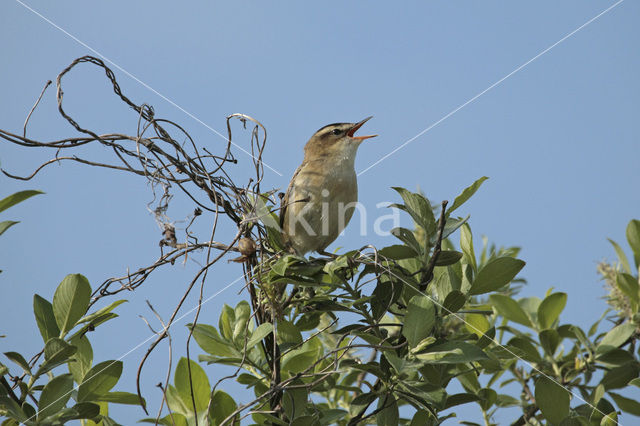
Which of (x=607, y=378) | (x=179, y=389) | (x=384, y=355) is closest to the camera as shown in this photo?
(x=384, y=355)

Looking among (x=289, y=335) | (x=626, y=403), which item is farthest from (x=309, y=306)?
(x=626, y=403)

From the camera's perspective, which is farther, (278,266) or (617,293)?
(617,293)

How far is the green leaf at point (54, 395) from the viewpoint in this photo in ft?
6.73

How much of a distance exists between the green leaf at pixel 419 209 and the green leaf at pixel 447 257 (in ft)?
0.32

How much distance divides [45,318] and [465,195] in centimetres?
151

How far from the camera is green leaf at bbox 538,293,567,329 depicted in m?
2.79

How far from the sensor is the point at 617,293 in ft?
9.53

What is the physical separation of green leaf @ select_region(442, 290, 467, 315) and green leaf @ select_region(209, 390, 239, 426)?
0.86m

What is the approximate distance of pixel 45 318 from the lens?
2238 millimetres

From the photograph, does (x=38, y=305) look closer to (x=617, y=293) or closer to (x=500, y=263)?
(x=500, y=263)

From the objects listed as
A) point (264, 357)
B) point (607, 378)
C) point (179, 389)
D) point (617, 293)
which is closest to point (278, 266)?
point (264, 357)

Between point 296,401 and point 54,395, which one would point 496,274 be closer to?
point 296,401

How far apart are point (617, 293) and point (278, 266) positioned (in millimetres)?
1679

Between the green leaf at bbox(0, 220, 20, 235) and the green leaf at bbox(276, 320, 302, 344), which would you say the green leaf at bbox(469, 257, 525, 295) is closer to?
the green leaf at bbox(276, 320, 302, 344)
